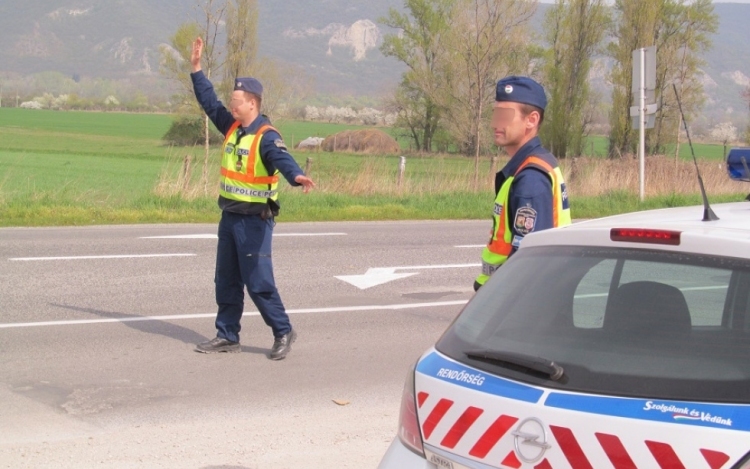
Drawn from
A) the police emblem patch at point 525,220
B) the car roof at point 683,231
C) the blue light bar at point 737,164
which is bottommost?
the police emblem patch at point 525,220

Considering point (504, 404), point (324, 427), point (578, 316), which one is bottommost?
point (324, 427)

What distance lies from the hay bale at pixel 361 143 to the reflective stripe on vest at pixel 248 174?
5607cm

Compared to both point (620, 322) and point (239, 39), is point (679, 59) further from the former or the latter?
point (620, 322)

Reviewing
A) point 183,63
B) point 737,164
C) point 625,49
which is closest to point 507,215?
point 737,164

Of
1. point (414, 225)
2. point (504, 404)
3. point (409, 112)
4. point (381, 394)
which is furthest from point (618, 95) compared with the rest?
point (504, 404)

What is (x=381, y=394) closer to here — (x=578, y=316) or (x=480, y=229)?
(x=578, y=316)

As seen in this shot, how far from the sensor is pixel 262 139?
6.74 m

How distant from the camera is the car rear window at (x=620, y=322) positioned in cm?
257

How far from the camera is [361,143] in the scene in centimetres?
6525

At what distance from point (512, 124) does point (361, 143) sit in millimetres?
61138

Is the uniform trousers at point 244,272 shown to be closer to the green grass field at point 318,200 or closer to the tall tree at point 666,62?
the green grass field at point 318,200

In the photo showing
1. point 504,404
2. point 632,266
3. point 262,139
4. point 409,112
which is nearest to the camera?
point 504,404

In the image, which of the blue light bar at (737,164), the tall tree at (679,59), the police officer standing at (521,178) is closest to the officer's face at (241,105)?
the police officer standing at (521,178)

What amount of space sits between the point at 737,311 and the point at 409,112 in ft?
223
